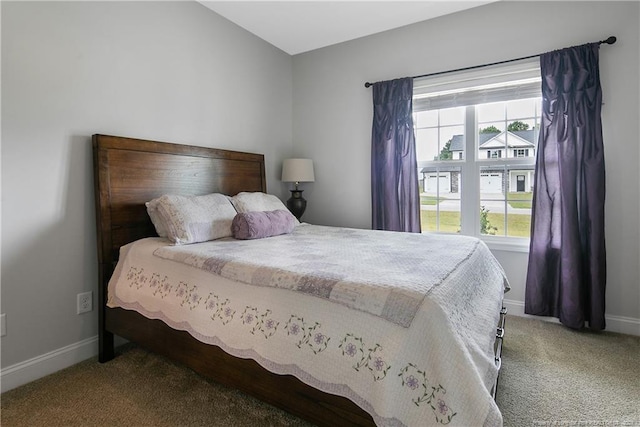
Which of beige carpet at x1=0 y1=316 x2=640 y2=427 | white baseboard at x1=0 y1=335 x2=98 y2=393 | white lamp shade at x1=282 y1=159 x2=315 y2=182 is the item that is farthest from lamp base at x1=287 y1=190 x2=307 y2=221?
white baseboard at x1=0 y1=335 x2=98 y2=393

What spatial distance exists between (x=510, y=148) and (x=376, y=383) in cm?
251

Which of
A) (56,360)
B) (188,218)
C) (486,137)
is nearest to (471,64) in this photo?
(486,137)

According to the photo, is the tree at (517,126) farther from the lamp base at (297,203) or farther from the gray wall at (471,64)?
the lamp base at (297,203)

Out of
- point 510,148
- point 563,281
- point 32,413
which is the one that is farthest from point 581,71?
point 32,413

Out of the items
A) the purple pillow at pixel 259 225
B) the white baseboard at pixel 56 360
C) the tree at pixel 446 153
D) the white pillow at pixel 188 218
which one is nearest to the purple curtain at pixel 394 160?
the tree at pixel 446 153

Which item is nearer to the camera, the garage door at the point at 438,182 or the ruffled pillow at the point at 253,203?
the ruffled pillow at the point at 253,203

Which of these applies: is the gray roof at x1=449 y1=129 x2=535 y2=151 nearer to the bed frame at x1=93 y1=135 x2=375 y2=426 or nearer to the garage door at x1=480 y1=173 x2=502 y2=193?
the garage door at x1=480 y1=173 x2=502 y2=193

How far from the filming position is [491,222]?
113 inches

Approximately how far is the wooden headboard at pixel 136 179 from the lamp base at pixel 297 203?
0.81m

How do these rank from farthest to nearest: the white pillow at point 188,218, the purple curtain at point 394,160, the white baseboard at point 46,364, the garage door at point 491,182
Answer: the purple curtain at point 394,160, the garage door at point 491,182, the white pillow at point 188,218, the white baseboard at point 46,364

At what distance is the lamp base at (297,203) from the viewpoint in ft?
11.2

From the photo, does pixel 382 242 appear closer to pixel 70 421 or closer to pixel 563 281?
pixel 563 281

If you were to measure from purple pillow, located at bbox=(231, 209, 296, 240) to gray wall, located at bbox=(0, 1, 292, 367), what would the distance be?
0.88m

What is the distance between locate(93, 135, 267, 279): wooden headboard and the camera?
198 centimetres
